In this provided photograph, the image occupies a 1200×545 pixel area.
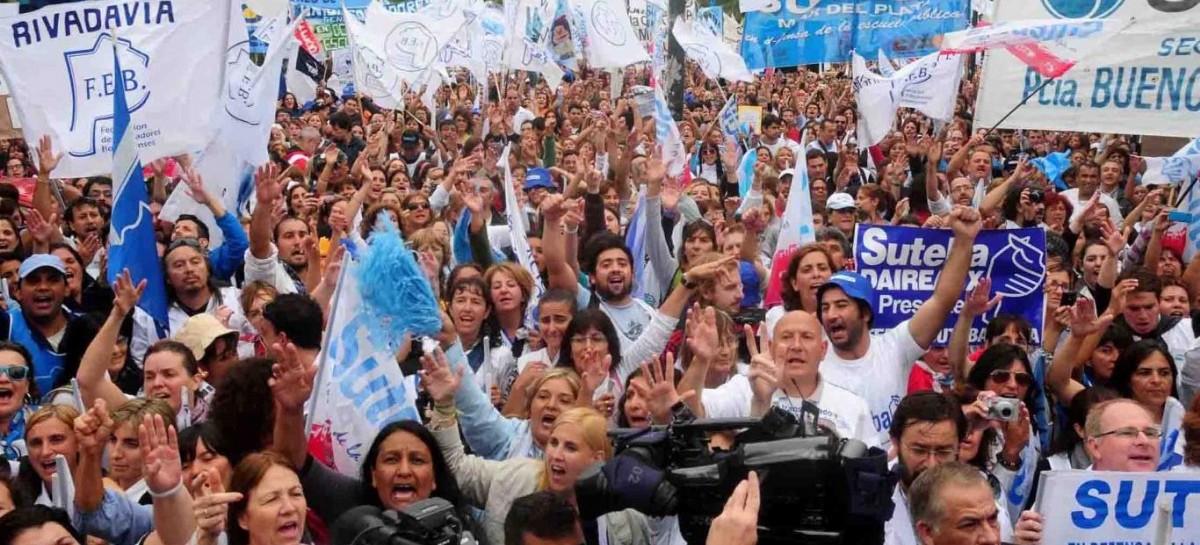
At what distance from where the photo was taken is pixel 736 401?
4.46 meters

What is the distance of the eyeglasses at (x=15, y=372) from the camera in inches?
175

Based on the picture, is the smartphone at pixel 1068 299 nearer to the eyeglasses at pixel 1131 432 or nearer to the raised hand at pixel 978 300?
the raised hand at pixel 978 300

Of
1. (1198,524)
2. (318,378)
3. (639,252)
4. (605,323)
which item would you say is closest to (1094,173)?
(639,252)

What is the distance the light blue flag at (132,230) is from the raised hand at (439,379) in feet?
6.46

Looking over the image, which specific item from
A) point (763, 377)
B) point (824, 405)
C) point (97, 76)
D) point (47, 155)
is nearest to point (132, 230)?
point (47, 155)

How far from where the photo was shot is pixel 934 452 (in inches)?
149

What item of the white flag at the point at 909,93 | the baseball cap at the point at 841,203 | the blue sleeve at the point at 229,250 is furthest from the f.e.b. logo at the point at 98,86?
the white flag at the point at 909,93

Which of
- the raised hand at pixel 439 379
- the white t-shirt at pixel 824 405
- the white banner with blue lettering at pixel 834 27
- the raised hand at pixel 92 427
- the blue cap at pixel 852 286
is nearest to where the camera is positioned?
the raised hand at pixel 92 427

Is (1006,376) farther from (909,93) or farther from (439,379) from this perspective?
(909,93)

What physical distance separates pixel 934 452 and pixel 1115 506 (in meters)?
0.55

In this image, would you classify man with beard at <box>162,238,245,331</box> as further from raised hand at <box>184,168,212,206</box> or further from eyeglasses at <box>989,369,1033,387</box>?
eyeglasses at <box>989,369,1033,387</box>

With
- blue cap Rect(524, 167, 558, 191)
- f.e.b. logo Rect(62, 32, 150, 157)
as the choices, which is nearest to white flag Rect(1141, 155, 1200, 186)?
blue cap Rect(524, 167, 558, 191)

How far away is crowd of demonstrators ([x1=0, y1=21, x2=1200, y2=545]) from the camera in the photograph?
3.60 m

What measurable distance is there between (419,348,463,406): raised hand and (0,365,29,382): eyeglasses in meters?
1.46
